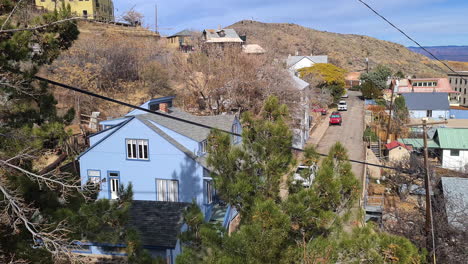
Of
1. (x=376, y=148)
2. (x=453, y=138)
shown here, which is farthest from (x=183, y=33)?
(x=453, y=138)

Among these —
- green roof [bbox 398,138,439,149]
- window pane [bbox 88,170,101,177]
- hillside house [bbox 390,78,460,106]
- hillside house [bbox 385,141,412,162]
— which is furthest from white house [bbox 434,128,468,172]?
window pane [bbox 88,170,101,177]

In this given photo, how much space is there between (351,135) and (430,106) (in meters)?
19.7

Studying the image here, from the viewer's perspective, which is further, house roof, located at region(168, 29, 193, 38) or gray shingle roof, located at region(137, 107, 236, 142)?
house roof, located at region(168, 29, 193, 38)

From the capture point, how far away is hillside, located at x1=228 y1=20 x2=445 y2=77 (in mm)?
106750

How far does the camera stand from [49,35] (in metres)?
10.8

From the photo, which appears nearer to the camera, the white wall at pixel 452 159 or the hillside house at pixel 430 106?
the white wall at pixel 452 159

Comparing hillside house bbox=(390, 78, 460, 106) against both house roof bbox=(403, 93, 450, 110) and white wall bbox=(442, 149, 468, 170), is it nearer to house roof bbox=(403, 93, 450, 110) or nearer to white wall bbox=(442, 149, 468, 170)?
house roof bbox=(403, 93, 450, 110)

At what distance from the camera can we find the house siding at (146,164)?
58.0ft

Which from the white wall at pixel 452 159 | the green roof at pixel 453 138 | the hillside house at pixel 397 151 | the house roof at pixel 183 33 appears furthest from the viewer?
the house roof at pixel 183 33

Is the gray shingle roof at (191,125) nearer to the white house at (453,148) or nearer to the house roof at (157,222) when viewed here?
the house roof at (157,222)

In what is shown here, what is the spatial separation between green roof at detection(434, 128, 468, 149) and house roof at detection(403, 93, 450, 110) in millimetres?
19423

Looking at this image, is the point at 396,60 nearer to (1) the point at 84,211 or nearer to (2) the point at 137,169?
(2) the point at 137,169

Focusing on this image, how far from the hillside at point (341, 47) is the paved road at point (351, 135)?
51.0m

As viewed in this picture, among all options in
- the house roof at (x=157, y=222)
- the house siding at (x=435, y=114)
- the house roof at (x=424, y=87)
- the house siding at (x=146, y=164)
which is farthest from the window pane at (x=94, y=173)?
the house roof at (x=424, y=87)
